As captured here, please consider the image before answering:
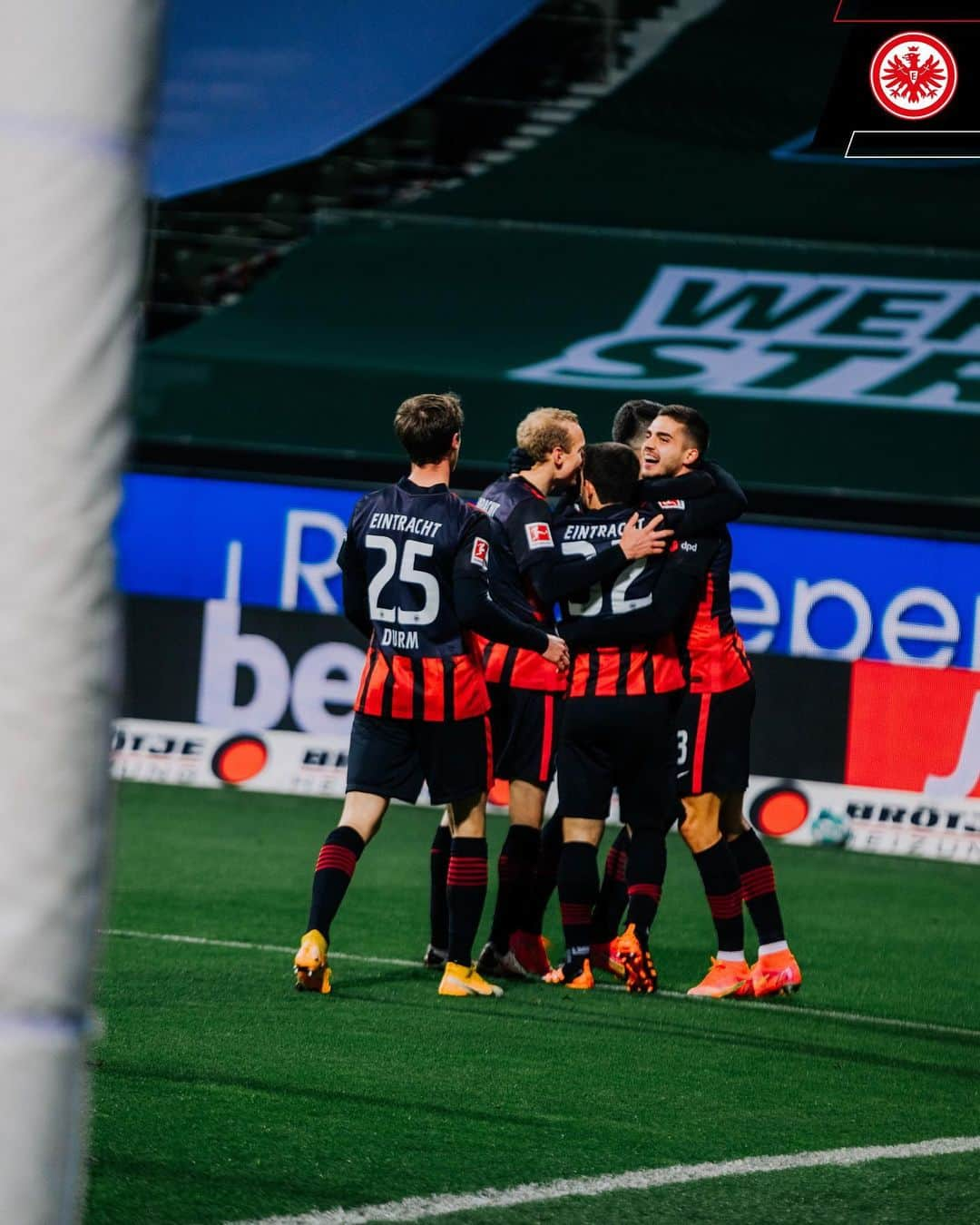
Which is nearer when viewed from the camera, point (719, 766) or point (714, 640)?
point (719, 766)

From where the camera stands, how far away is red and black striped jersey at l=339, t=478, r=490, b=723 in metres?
6.18

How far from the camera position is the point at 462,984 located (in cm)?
624

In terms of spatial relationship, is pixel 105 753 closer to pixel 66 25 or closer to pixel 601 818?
pixel 66 25

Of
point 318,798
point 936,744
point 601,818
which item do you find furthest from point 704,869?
point 318,798

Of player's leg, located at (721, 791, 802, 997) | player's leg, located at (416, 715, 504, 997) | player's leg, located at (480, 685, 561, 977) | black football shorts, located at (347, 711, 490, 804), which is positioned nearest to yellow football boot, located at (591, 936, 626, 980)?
player's leg, located at (480, 685, 561, 977)

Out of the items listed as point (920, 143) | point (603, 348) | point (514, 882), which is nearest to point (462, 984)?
point (514, 882)

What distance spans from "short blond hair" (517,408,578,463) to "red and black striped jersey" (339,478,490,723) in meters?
0.62

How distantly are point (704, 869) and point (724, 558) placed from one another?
103 centimetres

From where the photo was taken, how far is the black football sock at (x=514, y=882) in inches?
266

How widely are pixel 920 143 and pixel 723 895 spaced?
2442 millimetres

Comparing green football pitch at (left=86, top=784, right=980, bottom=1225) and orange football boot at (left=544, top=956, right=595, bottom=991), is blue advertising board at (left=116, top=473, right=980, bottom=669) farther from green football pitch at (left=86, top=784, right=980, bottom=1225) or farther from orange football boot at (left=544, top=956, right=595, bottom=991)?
orange football boot at (left=544, top=956, right=595, bottom=991)

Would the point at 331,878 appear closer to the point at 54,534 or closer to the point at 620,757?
the point at 620,757

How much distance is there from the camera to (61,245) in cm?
198

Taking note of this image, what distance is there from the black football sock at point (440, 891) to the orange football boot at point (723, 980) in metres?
0.84
